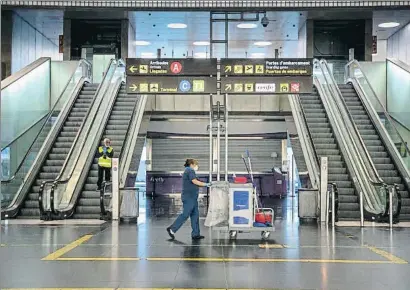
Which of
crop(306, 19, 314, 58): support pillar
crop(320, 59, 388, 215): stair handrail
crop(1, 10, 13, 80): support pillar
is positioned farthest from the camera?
crop(306, 19, 314, 58): support pillar

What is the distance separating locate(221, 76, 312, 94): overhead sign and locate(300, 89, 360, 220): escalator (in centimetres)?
259

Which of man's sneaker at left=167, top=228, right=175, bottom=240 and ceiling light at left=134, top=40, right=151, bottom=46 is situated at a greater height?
ceiling light at left=134, top=40, right=151, bottom=46

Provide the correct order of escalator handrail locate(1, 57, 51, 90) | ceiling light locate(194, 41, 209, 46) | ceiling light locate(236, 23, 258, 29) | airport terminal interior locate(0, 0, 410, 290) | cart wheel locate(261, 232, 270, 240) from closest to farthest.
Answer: airport terminal interior locate(0, 0, 410, 290), cart wheel locate(261, 232, 270, 240), escalator handrail locate(1, 57, 51, 90), ceiling light locate(236, 23, 258, 29), ceiling light locate(194, 41, 209, 46)

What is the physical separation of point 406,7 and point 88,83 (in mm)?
11192

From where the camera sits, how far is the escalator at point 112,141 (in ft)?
42.3

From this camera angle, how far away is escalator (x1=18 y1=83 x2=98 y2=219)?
13000mm

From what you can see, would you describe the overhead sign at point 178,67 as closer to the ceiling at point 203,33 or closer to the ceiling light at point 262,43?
the ceiling at point 203,33

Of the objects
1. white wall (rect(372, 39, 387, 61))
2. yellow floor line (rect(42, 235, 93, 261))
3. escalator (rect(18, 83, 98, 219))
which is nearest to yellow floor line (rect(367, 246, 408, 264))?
yellow floor line (rect(42, 235, 93, 261))

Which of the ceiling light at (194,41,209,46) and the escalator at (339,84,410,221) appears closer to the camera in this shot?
the escalator at (339,84,410,221)

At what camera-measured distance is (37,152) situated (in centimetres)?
1473

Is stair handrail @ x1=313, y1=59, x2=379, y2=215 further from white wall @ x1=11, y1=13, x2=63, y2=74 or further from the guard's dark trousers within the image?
white wall @ x1=11, y1=13, x2=63, y2=74

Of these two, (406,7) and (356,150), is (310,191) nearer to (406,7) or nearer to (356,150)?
(356,150)

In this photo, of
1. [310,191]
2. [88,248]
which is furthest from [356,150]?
[88,248]

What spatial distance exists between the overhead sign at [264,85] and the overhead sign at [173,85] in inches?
14.5
